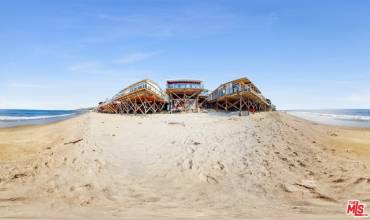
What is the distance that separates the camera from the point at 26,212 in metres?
8.45

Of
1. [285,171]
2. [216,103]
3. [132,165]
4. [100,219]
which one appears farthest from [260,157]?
[216,103]

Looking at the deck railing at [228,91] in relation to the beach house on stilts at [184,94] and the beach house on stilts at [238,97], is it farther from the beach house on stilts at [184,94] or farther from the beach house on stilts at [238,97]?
the beach house on stilts at [184,94]

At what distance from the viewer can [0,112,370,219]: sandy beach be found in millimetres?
8734

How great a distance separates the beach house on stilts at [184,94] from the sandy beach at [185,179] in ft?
95.5

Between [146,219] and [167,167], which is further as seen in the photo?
[167,167]

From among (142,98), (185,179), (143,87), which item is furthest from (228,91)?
(185,179)

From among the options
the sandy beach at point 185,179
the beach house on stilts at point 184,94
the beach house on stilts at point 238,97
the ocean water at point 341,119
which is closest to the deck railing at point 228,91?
the beach house on stilts at point 238,97

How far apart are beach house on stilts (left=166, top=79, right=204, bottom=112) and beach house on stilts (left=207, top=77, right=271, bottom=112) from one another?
317 cm

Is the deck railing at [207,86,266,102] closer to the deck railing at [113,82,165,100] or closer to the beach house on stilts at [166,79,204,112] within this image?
the beach house on stilts at [166,79,204,112]

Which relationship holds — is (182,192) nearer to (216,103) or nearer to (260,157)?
(260,157)

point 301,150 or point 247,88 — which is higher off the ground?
point 247,88

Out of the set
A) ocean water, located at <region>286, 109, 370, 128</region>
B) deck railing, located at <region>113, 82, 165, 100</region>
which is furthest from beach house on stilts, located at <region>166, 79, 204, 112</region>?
ocean water, located at <region>286, 109, 370, 128</region>

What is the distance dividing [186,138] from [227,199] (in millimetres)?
8079

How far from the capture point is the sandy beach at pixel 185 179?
28.7 feet
